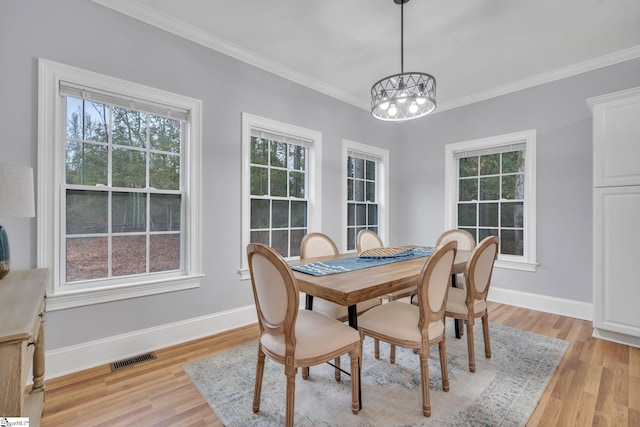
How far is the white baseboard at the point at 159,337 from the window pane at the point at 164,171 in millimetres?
1224

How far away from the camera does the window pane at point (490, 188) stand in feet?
13.0

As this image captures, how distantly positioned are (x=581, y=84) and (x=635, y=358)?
9.16 ft

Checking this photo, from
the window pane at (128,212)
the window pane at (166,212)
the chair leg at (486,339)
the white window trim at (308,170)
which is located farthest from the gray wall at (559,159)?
the window pane at (128,212)

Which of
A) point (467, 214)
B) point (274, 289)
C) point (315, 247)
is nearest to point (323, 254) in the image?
point (315, 247)

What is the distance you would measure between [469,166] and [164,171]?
3912 millimetres

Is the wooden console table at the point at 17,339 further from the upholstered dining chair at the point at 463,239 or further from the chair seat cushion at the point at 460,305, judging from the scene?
the upholstered dining chair at the point at 463,239

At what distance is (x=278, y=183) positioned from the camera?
3.38m

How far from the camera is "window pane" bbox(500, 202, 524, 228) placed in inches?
149

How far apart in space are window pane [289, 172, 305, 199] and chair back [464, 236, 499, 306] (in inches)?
81.3

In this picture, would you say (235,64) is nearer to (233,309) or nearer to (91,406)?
(233,309)

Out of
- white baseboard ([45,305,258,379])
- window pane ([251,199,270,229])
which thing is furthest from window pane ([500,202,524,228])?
white baseboard ([45,305,258,379])

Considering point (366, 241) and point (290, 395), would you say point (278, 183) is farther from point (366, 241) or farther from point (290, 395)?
point (290, 395)

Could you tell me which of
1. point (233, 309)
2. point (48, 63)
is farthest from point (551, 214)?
point (48, 63)

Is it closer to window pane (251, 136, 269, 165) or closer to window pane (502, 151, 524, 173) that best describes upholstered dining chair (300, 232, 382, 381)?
window pane (251, 136, 269, 165)
